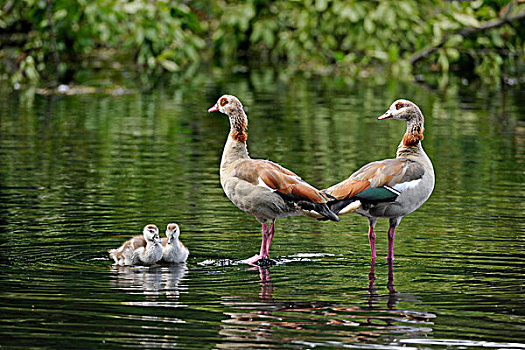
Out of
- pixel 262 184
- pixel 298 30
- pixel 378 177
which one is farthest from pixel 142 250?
pixel 298 30

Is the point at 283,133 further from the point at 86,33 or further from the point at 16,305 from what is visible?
the point at 16,305

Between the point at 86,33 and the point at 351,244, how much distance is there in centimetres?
1895

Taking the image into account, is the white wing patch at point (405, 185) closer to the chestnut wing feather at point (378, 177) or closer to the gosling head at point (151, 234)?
the chestnut wing feather at point (378, 177)

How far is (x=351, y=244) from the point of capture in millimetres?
11008

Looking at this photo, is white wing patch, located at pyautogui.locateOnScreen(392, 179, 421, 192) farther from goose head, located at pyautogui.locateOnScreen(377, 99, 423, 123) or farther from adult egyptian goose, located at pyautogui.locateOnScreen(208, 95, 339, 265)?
goose head, located at pyautogui.locateOnScreen(377, 99, 423, 123)

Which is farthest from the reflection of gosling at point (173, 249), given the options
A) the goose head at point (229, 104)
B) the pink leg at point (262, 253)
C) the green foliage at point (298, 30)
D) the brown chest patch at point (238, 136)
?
the green foliage at point (298, 30)

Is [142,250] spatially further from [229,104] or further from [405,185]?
[405,185]

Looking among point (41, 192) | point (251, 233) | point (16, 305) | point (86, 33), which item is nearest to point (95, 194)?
point (41, 192)

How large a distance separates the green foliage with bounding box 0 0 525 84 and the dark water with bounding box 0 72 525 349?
557cm

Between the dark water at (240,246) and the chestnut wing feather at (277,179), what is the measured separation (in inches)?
27.6

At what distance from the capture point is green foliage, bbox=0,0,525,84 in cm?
2731

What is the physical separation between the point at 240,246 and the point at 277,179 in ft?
3.94

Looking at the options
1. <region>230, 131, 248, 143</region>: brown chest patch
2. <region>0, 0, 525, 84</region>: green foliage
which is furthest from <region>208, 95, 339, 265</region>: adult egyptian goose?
<region>0, 0, 525, 84</region>: green foliage

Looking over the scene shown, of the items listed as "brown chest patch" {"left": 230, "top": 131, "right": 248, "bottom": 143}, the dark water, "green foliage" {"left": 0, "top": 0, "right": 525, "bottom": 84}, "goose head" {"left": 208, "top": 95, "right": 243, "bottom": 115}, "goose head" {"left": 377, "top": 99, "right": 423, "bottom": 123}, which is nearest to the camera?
the dark water
